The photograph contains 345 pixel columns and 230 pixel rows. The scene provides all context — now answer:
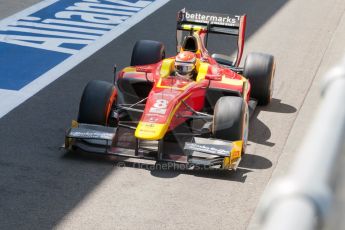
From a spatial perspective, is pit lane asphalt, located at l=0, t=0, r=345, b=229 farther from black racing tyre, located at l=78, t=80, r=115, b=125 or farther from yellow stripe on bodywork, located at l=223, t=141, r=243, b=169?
black racing tyre, located at l=78, t=80, r=115, b=125

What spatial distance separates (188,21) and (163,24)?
5.35 metres

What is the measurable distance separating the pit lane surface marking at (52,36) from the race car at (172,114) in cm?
199

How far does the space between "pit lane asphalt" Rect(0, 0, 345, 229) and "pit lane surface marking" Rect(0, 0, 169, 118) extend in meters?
0.42

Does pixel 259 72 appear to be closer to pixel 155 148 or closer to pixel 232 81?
pixel 232 81

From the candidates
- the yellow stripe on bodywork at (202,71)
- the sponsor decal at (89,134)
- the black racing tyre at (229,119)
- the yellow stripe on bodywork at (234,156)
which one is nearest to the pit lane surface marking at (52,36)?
the sponsor decal at (89,134)

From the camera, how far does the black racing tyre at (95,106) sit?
27.7ft

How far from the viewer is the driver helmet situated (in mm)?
9023

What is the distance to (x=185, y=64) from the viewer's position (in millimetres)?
9023

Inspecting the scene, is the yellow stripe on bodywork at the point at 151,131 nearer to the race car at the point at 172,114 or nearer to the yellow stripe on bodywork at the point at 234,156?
the race car at the point at 172,114

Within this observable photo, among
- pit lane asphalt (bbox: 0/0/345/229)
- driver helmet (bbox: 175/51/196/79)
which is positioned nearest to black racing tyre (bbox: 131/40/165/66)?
pit lane asphalt (bbox: 0/0/345/229)

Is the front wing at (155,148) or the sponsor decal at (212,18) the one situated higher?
the sponsor decal at (212,18)

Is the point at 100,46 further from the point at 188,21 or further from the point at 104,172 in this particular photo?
the point at 104,172

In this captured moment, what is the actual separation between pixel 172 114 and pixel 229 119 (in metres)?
0.64

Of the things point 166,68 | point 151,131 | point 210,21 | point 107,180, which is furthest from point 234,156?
point 210,21
